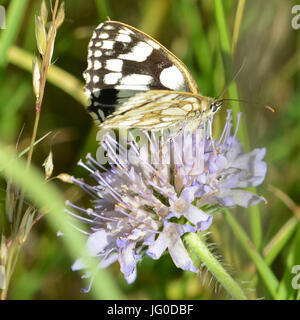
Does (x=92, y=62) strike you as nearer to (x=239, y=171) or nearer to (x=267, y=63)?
(x=239, y=171)

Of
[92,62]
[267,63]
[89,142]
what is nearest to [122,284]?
[89,142]

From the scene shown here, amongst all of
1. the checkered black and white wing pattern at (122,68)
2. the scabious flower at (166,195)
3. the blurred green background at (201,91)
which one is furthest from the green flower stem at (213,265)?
the checkered black and white wing pattern at (122,68)

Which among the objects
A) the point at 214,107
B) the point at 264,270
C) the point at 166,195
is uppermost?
the point at 214,107

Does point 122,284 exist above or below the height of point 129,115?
below

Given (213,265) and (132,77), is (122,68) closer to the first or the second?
(132,77)

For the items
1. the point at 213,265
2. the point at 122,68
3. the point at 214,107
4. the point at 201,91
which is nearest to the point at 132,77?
the point at 122,68
